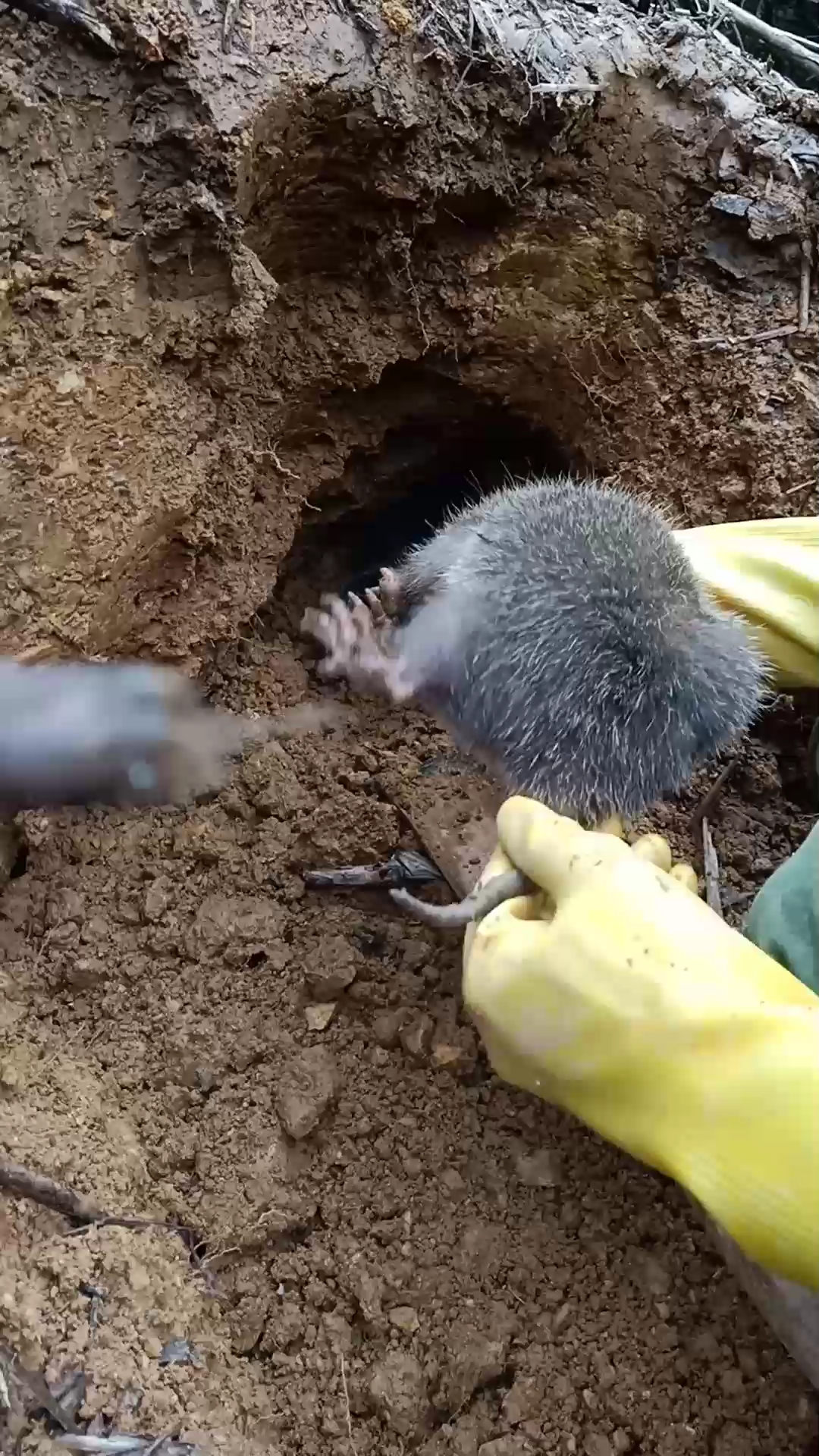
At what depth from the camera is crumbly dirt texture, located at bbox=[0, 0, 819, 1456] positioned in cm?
137

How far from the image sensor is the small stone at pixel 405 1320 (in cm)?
140

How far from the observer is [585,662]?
4.77 ft

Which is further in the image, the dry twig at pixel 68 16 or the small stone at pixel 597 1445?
the dry twig at pixel 68 16

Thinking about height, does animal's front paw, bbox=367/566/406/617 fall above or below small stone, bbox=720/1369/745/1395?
above

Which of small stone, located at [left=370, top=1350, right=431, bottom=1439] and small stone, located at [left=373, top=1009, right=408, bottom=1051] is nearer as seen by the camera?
small stone, located at [left=370, top=1350, right=431, bottom=1439]

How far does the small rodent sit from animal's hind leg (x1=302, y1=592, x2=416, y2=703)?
0.66 feet

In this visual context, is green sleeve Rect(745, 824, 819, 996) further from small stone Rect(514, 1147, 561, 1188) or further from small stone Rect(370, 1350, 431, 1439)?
small stone Rect(370, 1350, 431, 1439)

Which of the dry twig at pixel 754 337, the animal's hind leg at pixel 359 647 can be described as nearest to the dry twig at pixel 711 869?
the animal's hind leg at pixel 359 647

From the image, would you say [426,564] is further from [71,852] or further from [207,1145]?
[207,1145]

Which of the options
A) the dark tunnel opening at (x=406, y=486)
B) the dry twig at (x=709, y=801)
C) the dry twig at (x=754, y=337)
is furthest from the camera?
the dark tunnel opening at (x=406, y=486)

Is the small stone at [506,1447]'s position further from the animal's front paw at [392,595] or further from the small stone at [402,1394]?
the animal's front paw at [392,595]

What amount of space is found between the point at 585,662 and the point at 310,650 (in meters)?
0.95

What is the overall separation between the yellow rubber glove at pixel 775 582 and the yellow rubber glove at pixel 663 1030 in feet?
1.83

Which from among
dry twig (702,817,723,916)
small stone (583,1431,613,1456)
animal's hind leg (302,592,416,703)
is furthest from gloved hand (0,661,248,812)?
small stone (583,1431,613,1456)
